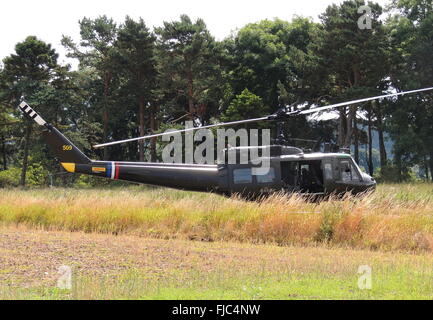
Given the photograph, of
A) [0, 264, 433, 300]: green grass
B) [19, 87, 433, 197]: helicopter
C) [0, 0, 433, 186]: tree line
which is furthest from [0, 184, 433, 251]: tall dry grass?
[0, 0, 433, 186]: tree line

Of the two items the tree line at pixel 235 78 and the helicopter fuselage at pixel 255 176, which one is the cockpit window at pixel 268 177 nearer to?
the helicopter fuselage at pixel 255 176

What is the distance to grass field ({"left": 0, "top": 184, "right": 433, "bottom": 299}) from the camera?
6277mm

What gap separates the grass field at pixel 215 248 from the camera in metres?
6.28

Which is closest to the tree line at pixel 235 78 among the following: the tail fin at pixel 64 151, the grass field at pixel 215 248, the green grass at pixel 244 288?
the tail fin at pixel 64 151

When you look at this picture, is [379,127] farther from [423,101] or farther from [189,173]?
[189,173]

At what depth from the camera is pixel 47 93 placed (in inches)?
1650

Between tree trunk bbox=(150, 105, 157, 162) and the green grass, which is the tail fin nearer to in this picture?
the green grass

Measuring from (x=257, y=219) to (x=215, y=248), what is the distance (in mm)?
1682

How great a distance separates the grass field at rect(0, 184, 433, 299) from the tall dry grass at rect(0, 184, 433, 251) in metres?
0.02

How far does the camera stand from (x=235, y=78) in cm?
4584

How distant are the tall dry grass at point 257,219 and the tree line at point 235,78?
25571mm
